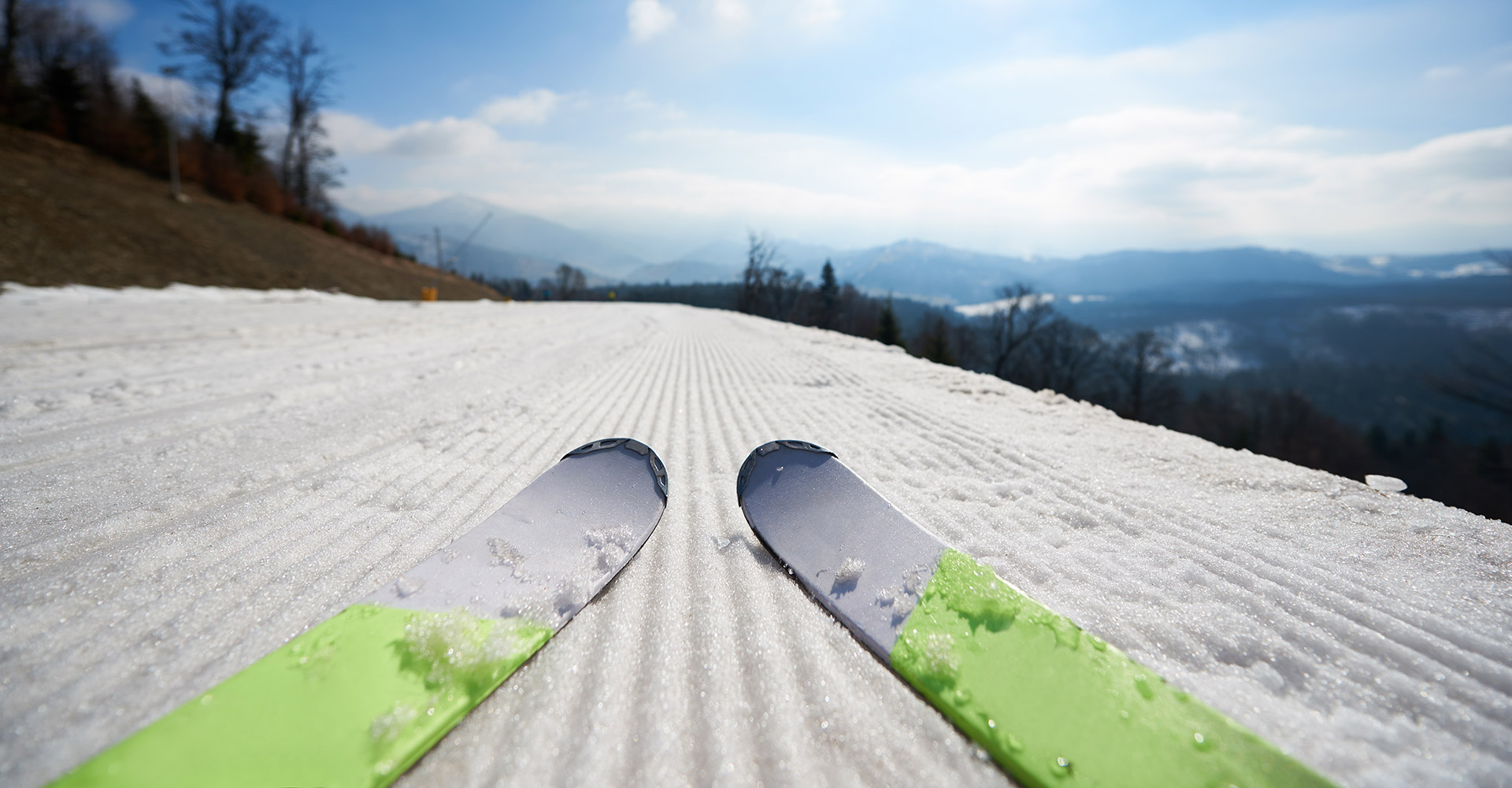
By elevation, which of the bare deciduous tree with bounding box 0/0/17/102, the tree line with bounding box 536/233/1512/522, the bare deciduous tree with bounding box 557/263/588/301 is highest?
the bare deciduous tree with bounding box 0/0/17/102

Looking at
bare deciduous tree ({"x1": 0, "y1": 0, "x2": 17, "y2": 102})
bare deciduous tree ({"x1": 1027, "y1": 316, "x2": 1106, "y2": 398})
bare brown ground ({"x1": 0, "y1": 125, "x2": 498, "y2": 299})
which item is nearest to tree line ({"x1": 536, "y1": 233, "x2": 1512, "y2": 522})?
bare deciduous tree ({"x1": 1027, "y1": 316, "x2": 1106, "y2": 398})

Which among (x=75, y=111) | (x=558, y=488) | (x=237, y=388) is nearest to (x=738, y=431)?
(x=558, y=488)

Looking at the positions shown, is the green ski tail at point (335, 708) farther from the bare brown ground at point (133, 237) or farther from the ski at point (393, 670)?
the bare brown ground at point (133, 237)

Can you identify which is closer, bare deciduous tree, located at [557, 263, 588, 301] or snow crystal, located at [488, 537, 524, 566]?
snow crystal, located at [488, 537, 524, 566]

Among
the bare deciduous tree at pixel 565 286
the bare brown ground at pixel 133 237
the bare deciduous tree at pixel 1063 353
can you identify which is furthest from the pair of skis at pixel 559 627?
the bare deciduous tree at pixel 565 286

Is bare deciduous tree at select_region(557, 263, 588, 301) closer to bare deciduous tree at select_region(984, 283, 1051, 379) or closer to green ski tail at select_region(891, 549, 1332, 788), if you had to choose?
bare deciduous tree at select_region(984, 283, 1051, 379)

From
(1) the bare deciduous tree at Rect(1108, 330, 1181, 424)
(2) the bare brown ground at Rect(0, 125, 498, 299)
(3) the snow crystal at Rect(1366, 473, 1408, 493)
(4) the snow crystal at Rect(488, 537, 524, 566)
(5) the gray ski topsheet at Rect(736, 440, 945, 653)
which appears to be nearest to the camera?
(5) the gray ski topsheet at Rect(736, 440, 945, 653)

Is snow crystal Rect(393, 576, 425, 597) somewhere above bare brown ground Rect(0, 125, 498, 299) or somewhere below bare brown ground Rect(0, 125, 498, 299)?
below
